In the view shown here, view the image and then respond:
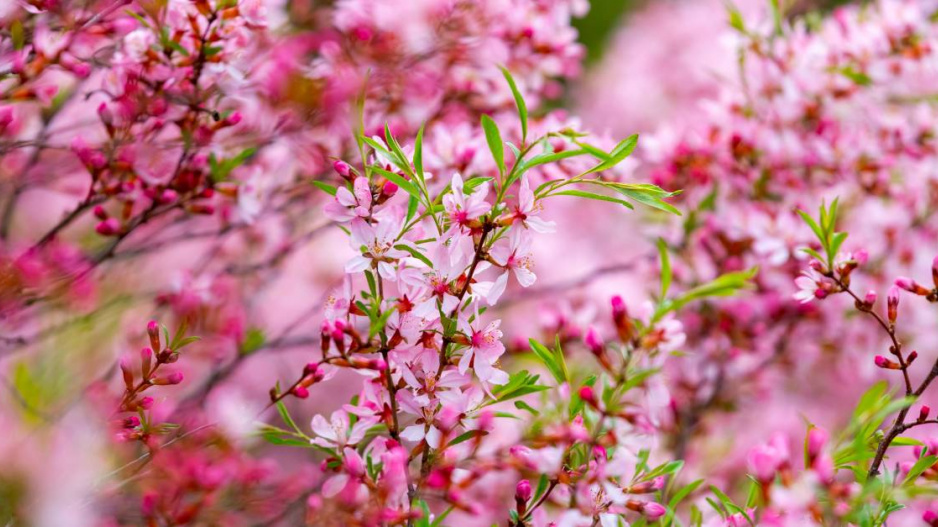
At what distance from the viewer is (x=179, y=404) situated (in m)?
1.32

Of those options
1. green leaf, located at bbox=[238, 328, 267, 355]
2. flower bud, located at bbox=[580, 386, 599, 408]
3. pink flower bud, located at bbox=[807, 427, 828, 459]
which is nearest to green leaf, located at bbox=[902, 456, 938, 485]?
pink flower bud, located at bbox=[807, 427, 828, 459]

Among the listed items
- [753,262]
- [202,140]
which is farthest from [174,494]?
[753,262]

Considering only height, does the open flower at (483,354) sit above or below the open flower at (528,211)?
below

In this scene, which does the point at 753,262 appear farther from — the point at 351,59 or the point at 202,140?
the point at 202,140

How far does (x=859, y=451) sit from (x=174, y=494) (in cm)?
69

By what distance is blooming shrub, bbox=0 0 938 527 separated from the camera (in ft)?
2.50

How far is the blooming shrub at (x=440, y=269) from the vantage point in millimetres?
762

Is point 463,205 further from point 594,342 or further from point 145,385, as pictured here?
point 145,385

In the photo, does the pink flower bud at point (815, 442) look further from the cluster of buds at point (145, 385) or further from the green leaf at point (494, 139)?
the cluster of buds at point (145, 385)

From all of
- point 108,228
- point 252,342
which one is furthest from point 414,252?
point 252,342

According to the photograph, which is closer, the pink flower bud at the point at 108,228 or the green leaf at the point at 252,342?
the pink flower bud at the point at 108,228

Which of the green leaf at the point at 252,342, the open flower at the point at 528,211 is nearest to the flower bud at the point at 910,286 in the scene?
the open flower at the point at 528,211

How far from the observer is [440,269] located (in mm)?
763

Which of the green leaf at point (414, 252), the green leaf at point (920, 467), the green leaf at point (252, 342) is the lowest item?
the green leaf at point (252, 342)
